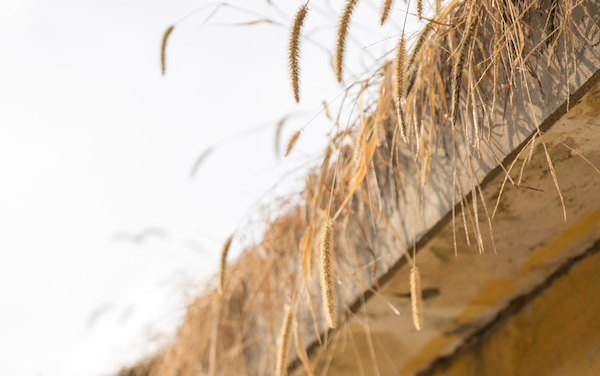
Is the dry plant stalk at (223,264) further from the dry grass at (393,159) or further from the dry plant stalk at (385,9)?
the dry plant stalk at (385,9)

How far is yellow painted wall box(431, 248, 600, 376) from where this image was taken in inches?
42.6

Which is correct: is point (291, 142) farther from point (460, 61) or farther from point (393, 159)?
point (460, 61)

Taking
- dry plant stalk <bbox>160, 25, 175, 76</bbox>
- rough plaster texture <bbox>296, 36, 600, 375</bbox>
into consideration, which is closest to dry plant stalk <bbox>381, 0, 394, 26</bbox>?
rough plaster texture <bbox>296, 36, 600, 375</bbox>

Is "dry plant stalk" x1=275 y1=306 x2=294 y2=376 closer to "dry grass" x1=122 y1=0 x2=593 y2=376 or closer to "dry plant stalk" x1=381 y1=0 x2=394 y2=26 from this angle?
"dry grass" x1=122 y1=0 x2=593 y2=376

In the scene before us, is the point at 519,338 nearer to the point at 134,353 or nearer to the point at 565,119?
the point at 565,119

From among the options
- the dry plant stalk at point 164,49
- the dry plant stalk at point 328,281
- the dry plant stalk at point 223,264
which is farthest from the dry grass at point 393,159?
the dry plant stalk at point 164,49

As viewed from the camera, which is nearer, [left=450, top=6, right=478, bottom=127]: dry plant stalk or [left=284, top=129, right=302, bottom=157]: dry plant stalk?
[left=450, top=6, right=478, bottom=127]: dry plant stalk

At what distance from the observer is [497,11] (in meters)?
0.76

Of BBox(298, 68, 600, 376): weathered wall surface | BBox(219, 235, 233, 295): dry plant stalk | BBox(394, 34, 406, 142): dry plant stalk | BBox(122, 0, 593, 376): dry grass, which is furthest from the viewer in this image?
BBox(219, 235, 233, 295): dry plant stalk

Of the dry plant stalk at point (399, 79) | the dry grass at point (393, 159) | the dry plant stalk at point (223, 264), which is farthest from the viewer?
the dry plant stalk at point (223, 264)

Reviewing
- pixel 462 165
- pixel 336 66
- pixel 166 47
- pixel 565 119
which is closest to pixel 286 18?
pixel 166 47

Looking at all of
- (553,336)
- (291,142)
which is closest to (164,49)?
(291,142)

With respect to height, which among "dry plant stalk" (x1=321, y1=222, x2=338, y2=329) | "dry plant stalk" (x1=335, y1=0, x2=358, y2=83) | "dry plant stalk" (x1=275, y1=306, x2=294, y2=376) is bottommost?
"dry plant stalk" (x1=275, y1=306, x2=294, y2=376)

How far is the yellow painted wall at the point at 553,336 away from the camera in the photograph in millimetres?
1082
